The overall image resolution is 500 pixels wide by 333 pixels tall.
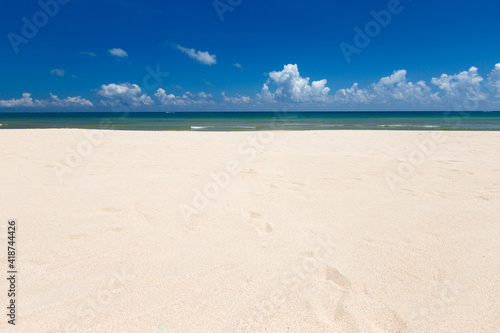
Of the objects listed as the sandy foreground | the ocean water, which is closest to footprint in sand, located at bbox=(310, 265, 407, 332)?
the sandy foreground

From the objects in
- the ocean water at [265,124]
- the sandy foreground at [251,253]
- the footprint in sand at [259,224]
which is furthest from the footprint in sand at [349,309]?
the ocean water at [265,124]

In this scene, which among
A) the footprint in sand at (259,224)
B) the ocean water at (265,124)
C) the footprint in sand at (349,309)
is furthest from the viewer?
the ocean water at (265,124)

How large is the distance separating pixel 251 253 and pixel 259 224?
2.09 feet

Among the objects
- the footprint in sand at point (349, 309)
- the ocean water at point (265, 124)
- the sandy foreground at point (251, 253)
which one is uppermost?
the ocean water at point (265, 124)

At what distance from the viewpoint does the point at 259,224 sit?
3148mm

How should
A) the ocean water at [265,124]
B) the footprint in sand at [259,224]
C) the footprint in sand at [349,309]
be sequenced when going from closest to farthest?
1. the footprint in sand at [349,309]
2. the footprint in sand at [259,224]
3. the ocean water at [265,124]

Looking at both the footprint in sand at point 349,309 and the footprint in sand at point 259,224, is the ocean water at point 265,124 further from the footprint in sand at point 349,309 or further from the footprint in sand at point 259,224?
the footprint in sand at point 349,309

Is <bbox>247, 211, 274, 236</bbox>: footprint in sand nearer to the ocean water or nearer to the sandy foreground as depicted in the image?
the sandy foreground

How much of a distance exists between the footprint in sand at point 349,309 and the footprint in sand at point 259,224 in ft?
2.97

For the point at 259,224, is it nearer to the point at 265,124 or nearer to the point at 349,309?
the point at 349,309

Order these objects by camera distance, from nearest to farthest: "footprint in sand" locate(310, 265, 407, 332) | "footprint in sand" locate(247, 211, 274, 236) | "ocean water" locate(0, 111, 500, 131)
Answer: "footprint in sand" locate(310, 265, 407, 332) → "footprint in sand" locate(247, 211, 274, 236) → "ocean water" locate(0, 111, 500, 131)

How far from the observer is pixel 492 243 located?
2.73 metres

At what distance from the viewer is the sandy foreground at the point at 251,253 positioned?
1802 mm

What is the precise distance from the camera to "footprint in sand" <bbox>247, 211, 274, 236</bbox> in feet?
9.80
